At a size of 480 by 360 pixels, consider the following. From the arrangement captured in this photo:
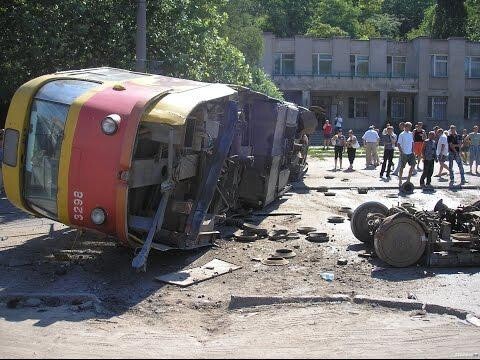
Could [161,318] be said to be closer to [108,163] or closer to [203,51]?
[108,163]

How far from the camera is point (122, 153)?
7.46 meters

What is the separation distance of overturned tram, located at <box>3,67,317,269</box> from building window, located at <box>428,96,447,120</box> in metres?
47.0

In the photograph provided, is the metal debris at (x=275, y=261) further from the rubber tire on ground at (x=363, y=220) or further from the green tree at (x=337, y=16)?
the green tree at (x=337, y=16)

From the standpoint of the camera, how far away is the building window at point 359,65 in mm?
53406

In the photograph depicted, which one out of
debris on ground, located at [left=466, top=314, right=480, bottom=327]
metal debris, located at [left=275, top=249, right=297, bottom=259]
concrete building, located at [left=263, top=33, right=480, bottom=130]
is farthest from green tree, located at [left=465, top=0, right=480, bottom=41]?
debris on ground, located at [left=466, top=314, right=480, bottom=327]

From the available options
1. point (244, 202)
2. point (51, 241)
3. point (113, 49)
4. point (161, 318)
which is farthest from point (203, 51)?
point (161, 318)

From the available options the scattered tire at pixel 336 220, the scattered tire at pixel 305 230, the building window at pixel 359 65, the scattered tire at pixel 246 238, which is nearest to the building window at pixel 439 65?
the building window at pixel 359 65

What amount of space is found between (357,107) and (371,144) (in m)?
30.0

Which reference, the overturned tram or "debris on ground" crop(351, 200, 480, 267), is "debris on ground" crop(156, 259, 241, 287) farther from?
"debris on ground" crop(351, 200, 480, 267)

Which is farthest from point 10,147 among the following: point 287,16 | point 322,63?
point 287,16

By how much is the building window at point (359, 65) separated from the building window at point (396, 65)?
2133 mm

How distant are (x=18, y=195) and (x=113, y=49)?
1051 cm

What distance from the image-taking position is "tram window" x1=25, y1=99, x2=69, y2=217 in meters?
7.91

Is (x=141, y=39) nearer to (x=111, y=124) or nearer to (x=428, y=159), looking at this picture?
(x=111, y=124)
